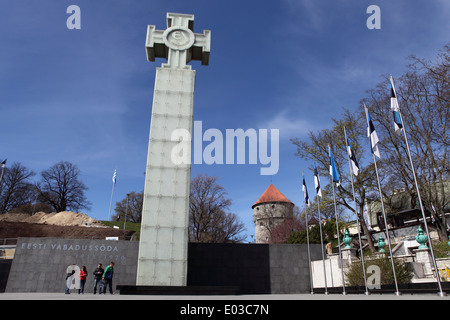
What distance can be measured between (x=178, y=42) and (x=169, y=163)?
8.02 metres

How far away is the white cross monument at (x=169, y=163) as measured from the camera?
51.9 feet

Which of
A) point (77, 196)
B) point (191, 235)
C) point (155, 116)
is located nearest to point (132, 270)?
point (155, 116)

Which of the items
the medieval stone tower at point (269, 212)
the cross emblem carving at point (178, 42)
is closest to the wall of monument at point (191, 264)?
the cross emblem carving at point (178, 42)

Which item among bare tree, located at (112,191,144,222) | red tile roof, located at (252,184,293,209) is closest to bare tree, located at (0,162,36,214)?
bare tree, located at (112,191,144,222)

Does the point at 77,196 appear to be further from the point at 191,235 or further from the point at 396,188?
the point at 396,188

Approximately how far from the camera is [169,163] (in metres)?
17.2

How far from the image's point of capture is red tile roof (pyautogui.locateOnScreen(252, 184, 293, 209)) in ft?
234

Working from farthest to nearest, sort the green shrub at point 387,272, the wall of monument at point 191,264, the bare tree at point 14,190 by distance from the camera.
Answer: the bare tree at point 14,190, the wall of monument at point 191,264, the green shrub at point 387,272

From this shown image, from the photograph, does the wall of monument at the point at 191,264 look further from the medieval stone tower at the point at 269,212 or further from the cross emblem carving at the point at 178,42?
the medieval stone tower at the point at 269,212

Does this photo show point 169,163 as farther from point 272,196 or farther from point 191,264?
point 272,196

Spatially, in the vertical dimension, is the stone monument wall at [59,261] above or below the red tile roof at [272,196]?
below

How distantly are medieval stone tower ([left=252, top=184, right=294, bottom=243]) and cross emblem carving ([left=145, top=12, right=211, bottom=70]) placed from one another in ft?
163

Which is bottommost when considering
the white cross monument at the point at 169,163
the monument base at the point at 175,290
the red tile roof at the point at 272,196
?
the monument base at the point at 175,290
